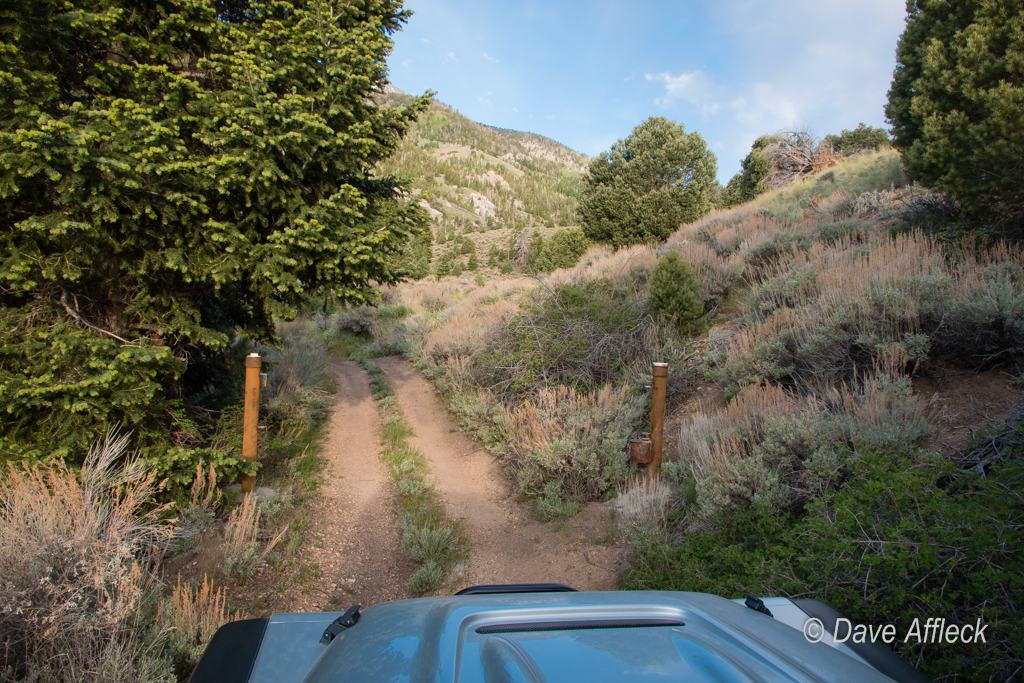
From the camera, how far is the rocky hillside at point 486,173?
57156 mm

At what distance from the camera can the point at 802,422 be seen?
12.6 feet

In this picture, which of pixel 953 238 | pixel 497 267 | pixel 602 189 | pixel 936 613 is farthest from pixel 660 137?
pixel 936 613

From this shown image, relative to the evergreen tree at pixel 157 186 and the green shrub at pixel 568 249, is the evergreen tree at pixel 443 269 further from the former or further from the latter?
the evergreen tree at pixel 157 186

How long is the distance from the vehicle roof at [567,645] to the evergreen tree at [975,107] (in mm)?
8146

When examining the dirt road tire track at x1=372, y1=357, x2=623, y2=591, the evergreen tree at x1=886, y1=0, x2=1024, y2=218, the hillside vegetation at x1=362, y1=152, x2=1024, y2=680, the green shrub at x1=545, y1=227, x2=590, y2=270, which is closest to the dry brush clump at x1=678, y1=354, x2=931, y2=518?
the hillside vegetation at x1=362, y1=152, x2=1024, y2=680

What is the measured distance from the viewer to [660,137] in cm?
2386

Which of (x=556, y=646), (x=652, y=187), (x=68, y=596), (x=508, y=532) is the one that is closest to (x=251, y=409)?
(x=68, y=596)

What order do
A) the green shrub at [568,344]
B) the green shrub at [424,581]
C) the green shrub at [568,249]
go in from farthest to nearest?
the green shrub at [568,249] < the green shrub at [568,344] < the green shrub at [424,581]

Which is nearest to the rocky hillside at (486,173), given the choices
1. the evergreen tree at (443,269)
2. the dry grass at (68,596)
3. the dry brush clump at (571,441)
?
the evergreen tree at (443,269)

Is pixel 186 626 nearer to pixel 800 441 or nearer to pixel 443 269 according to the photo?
pixel 800 441

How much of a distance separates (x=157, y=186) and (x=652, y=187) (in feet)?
75.7

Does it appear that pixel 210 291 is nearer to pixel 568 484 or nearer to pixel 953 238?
pixel 568 484

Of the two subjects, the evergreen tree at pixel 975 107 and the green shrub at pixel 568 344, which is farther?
the green shrub at pixel 568 344

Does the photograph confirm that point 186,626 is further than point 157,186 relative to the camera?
No
